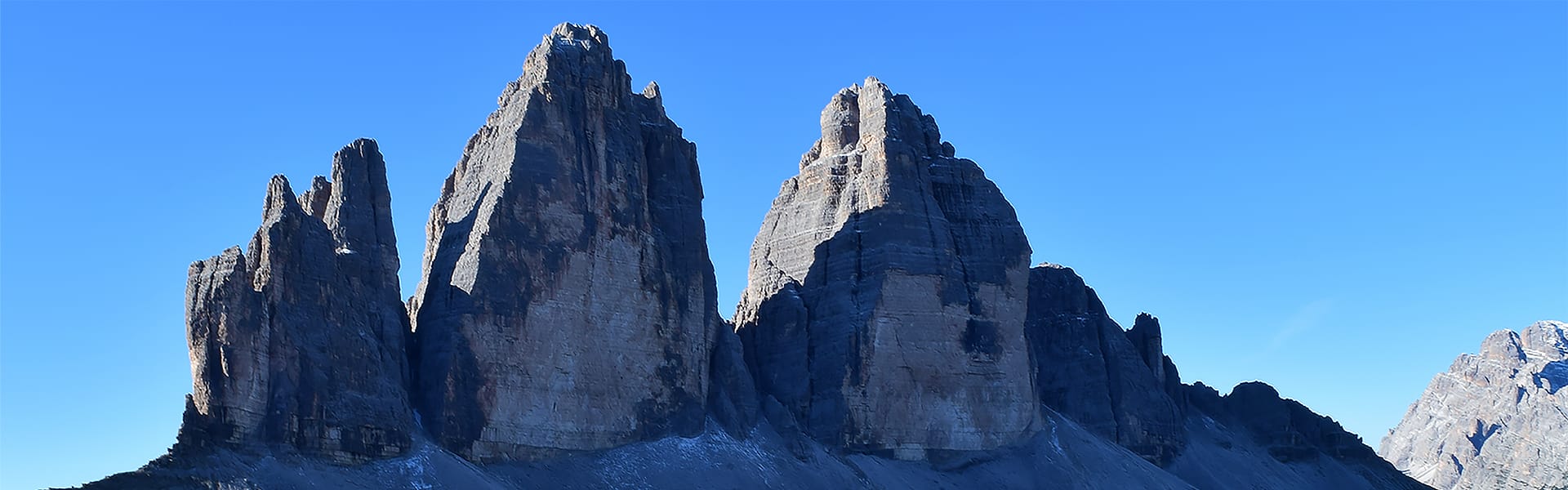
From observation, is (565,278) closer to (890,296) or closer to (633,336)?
(633,336)

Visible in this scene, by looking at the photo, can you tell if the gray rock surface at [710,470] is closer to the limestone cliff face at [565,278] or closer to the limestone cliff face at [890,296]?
the limestone cliff face at [565,278]

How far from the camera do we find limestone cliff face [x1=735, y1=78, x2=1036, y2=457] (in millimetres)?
119875

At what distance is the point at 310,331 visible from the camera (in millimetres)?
92062

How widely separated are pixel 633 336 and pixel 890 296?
2029cm

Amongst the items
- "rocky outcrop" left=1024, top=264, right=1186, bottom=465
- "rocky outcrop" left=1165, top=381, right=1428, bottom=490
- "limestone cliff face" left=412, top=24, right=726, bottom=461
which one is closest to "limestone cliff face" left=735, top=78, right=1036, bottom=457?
"limestone cliff face" left=412, top=24, right=726, bottom=461

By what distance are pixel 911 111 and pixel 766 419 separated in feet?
84.6

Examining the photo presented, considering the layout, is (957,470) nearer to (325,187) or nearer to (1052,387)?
(1052,387)

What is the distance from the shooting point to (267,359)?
89062mm

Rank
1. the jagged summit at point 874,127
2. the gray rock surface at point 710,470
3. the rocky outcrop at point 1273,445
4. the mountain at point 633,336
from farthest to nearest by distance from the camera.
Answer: the rocky outcrop at point 1273,445 → the jagged summit at point 874,127 → the mountain at point 633,336 → the gray rock surface at point 710,470

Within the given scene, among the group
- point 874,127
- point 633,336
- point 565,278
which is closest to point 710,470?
point 633,336

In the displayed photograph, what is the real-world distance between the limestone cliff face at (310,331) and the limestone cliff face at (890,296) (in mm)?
28102

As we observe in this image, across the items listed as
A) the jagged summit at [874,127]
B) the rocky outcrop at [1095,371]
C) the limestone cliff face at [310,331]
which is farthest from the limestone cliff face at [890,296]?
the limestone cliff face at [310,331]

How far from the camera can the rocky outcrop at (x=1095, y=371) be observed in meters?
142

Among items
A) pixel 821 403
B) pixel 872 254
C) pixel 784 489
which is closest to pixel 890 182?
pixel 872 254
